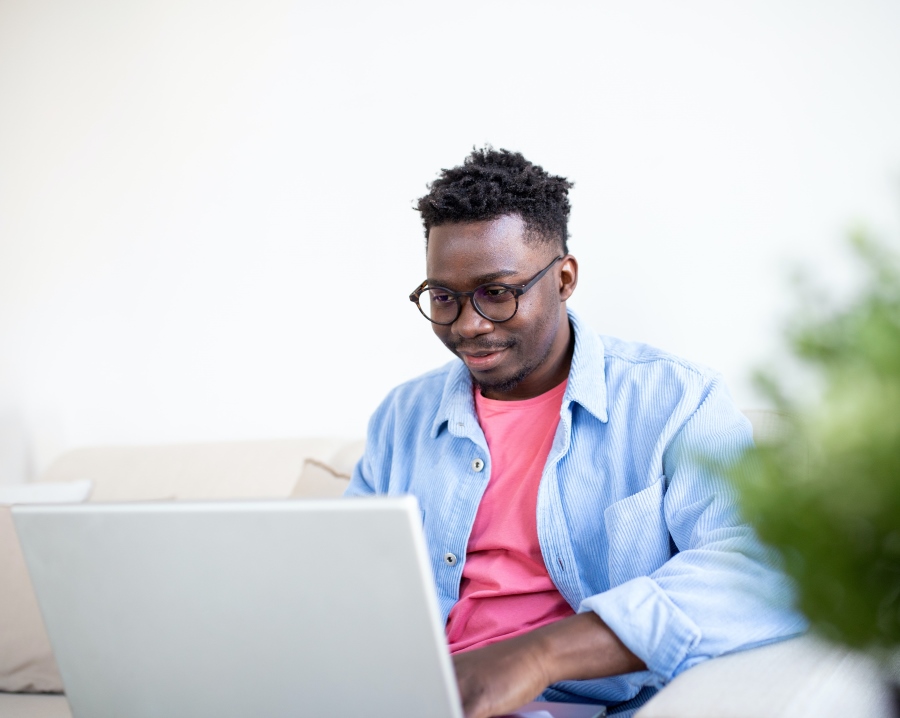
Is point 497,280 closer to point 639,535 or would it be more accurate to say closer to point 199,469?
point 639,535

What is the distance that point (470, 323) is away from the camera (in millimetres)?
1432

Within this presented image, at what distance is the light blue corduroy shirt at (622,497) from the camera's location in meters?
1.02

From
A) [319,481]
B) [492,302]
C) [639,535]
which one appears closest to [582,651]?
[639,535]

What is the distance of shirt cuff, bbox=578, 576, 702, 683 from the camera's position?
999mm

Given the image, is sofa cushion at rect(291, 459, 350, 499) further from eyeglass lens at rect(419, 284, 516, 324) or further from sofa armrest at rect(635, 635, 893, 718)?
sofa armrest at rect(635, 635, 893, 718)

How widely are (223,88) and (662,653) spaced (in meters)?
2.08

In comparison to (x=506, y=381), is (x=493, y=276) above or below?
above

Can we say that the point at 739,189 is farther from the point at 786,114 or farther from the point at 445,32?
the point at 445,32

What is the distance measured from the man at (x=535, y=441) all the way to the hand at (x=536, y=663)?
12 cm

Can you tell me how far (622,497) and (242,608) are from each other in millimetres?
718

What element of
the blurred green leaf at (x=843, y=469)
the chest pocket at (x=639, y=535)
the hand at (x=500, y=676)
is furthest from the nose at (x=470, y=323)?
the blurred green leaf at (x=843, y=469)

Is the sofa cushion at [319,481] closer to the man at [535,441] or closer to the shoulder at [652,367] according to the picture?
the man at [535,441]

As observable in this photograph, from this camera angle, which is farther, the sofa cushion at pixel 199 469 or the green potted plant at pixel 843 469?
the sofa cushion at pixel 199 469

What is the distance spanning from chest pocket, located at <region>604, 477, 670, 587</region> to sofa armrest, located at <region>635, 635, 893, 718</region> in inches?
10.6
